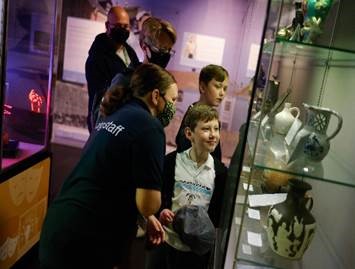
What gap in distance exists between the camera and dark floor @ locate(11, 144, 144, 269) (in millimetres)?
2691

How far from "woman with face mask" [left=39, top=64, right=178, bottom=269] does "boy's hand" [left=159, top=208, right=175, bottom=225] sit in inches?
5.9

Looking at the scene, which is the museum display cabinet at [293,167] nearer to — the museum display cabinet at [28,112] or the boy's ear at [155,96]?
the boy's ear at [155,96]

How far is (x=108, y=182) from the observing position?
5.51 ft

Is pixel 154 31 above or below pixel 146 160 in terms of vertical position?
above

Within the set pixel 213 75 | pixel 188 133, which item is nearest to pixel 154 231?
pixel 188 133

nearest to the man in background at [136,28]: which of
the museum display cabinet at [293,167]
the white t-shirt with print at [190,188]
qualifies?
the white t-shirt with print at [190,188]

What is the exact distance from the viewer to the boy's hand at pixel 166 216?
6.20ft

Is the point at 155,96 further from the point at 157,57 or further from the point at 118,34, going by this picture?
the point at 118,34

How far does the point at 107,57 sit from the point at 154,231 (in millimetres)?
1462

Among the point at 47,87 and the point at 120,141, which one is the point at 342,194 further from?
the point at 47,87

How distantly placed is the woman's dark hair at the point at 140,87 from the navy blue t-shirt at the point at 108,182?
0.07m

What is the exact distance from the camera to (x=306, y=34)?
137 cm

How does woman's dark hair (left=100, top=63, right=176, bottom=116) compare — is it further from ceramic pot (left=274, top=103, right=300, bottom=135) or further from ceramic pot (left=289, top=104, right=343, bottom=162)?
ceramic pot (left=289, top=104, right=343, bottom=162)

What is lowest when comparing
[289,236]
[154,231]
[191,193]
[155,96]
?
[154,231]
